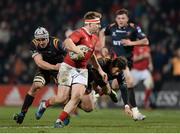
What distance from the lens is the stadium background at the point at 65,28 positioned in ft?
88.0

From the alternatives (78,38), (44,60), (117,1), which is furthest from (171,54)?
(78,38)

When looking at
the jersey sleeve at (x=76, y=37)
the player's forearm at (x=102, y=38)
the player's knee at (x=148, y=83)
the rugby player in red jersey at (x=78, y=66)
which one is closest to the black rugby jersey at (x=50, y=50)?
the rugby player in red jersey at (x=78, y=66)

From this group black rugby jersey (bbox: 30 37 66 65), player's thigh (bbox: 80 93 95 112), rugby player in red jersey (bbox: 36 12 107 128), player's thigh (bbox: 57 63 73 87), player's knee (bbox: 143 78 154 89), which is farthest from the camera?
player's knee (bbox: 143 78 154 89)

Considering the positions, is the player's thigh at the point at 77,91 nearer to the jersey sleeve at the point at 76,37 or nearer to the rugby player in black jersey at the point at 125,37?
the jersey sleeve at the point at 76,37

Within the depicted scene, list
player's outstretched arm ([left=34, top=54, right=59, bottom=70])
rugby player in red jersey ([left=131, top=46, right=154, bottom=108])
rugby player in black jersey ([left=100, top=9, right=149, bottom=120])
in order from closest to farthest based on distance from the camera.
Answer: player's outstretched arm ([left=34, top=54, right=59, bottom=70]) < rugby player in black jersey ([left=100, top=9, right=149, bottom=120]) < rugby player in red jersey ([left=131, top=46, right=154, bottom=108])

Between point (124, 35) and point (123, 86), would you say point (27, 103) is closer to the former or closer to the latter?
point (123, 86)

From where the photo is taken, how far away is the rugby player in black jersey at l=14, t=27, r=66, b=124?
15961mm

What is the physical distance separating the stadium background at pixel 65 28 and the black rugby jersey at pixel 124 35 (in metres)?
A: 7.28

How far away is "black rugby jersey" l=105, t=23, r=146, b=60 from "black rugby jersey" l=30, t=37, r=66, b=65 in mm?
2480

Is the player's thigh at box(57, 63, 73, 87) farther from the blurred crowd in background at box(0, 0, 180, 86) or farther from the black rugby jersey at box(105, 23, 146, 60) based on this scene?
the blurred crowd in background at box(0, 0, 180, 86)

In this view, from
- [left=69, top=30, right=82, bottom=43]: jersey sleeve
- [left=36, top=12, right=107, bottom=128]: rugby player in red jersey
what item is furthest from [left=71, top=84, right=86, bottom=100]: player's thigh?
[left=69, top=30, right=82, bottom=43]: jersey sleeve

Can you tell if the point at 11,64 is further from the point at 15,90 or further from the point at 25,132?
the point at 25,132

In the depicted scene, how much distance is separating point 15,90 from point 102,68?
11.0 meters

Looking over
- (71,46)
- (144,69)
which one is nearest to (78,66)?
(71,46)
